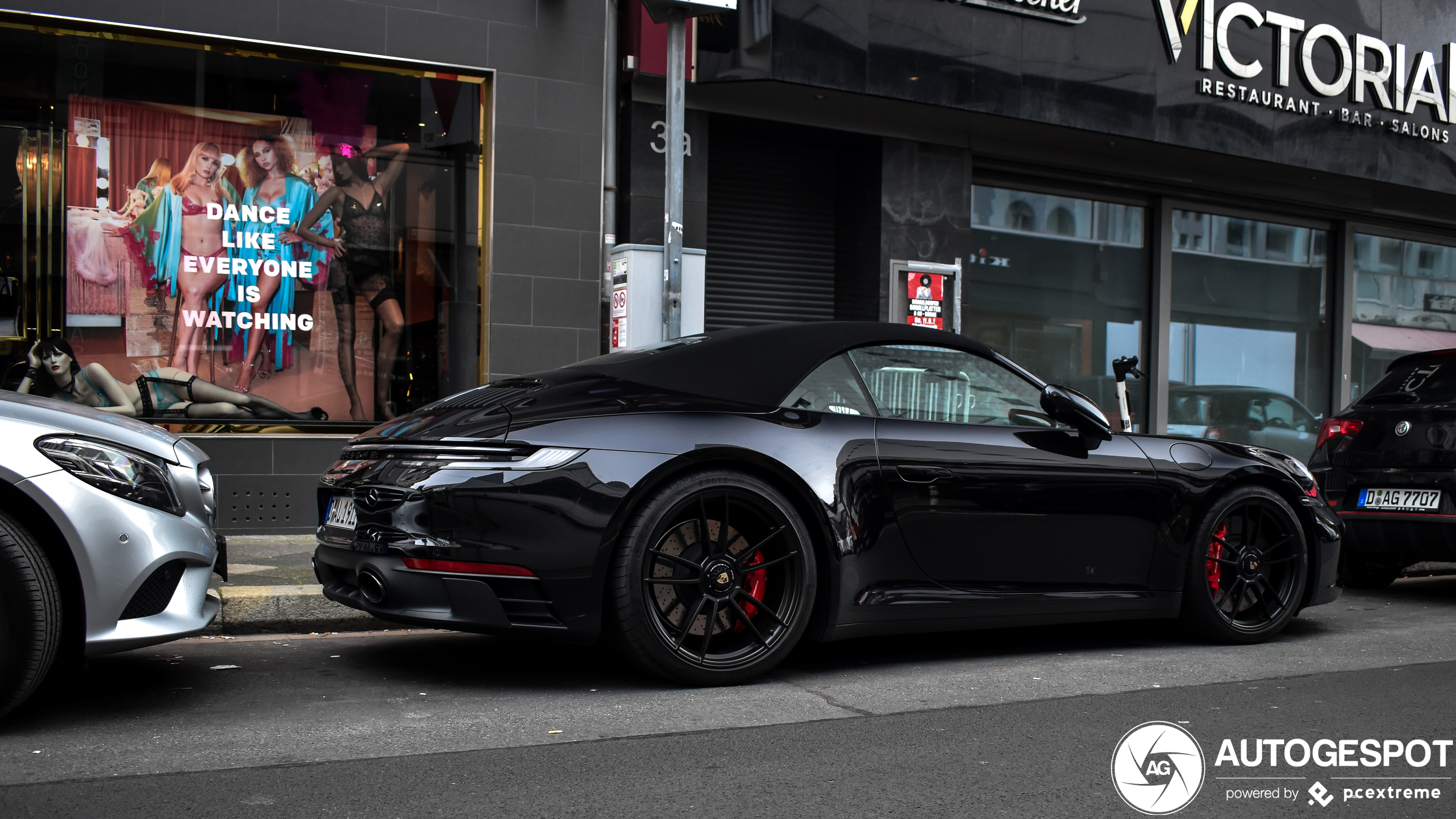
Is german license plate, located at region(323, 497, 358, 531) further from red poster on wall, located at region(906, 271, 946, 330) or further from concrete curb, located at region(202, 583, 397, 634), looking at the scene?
red poster on wall, located at region(906, 271, 946, 330)

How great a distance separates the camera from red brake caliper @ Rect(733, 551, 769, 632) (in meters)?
4.28

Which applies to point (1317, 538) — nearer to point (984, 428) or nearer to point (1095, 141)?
point (984, 428)

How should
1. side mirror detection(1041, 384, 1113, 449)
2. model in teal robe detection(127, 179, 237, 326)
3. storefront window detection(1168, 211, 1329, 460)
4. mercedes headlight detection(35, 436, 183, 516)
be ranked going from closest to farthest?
mercedes headlight detection(35, 436, 183, 516)
side mirror detection(1041, 384, 1113, 449)
model in teal robe detection(127, 179, 237, 326)
storefront window detection(1168, 211, 1329, 460)

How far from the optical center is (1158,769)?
3.42 meters

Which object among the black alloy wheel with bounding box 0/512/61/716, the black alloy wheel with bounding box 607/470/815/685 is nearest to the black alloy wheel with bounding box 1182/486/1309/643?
the black alloy wheel with bounding box 607/470/815/685

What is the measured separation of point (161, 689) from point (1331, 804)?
3.58 m

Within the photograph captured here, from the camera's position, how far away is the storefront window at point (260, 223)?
330 inches

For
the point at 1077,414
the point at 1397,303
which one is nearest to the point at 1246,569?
the point at 1077,414

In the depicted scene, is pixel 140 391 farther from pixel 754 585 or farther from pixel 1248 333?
pixel 1248 333

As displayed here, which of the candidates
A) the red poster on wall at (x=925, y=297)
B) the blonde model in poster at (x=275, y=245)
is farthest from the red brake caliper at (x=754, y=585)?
the red poster on wall at (x=925, y=297)

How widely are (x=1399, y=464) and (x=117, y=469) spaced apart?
652 cm

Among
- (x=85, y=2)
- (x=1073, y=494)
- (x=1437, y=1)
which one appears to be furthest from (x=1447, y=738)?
(x=1437, y=1)

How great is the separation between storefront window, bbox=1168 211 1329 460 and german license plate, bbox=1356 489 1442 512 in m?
6.07

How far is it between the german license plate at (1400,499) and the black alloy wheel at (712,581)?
435 cm
